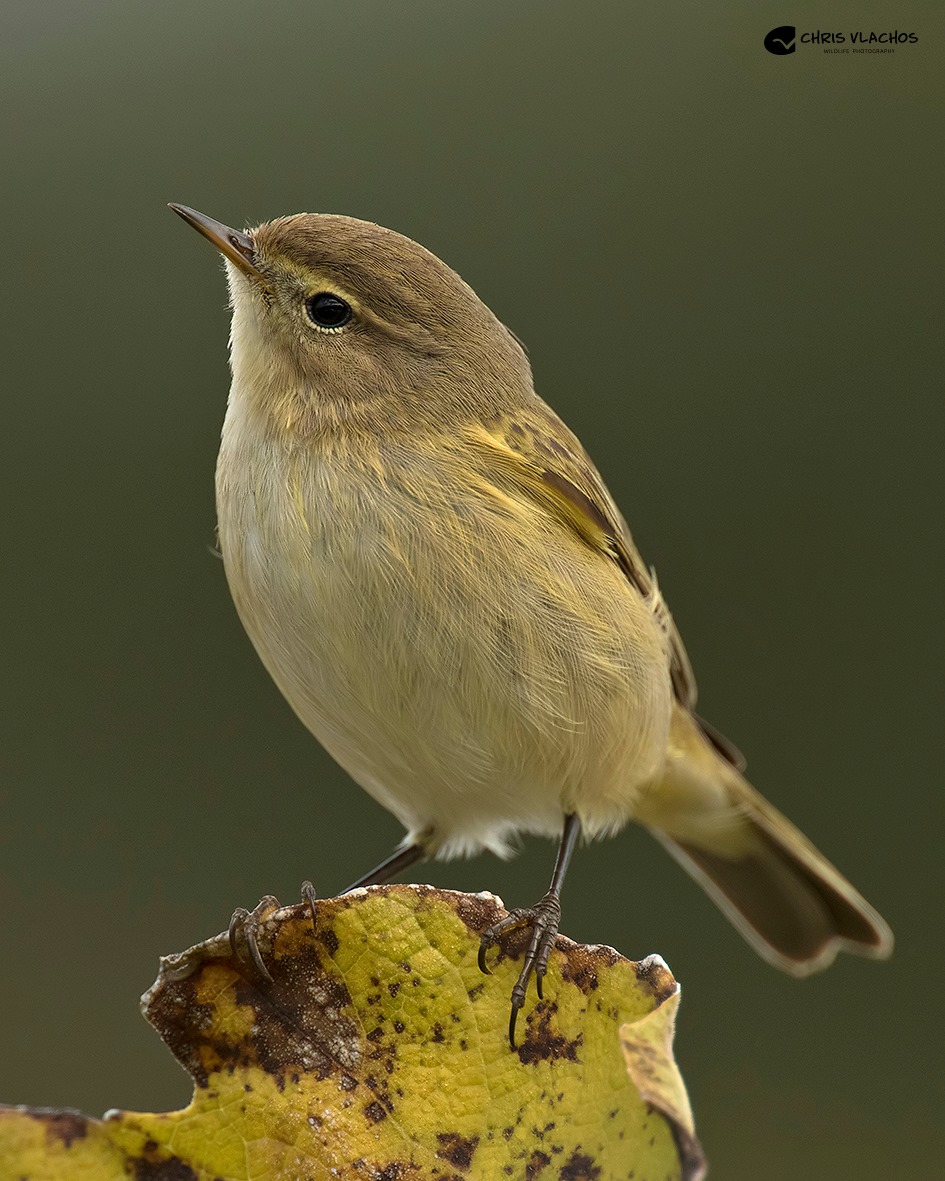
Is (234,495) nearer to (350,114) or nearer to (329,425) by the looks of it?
(329,425)

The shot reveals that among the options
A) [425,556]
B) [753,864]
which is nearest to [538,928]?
[425,556]

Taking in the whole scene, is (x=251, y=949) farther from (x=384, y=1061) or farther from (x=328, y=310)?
(x=328, y=310)

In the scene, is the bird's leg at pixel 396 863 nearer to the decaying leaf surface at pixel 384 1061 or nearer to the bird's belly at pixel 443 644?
the bird's belly at pixel 443 644

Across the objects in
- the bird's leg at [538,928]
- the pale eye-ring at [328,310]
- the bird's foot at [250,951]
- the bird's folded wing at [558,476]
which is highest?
the pale eye-ring at [328,310]

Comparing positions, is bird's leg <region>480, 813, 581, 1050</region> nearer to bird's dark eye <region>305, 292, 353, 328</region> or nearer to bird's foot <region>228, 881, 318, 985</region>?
bird's foot <region>228, 881, 318, 985</region>

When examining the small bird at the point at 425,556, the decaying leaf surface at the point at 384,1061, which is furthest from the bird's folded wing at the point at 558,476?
the decaying leaf surface at the point at 384,1061

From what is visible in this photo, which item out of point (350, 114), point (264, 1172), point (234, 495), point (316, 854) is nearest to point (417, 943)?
point (264, 1172)

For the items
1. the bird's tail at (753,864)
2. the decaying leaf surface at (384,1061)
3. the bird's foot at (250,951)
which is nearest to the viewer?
the decaying leaf surface at (384,1061)
